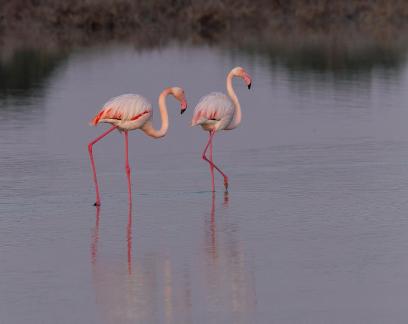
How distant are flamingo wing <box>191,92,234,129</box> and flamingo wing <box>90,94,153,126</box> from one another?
89 cm

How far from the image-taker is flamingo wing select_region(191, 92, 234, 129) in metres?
12.9

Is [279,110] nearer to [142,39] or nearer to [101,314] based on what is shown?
[101,314]

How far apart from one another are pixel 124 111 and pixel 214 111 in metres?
1.27

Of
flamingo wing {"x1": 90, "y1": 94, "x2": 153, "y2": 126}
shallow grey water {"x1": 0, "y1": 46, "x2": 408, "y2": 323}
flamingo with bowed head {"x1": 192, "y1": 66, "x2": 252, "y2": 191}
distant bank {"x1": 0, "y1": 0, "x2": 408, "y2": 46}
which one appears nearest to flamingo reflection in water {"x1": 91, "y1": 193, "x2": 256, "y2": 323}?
shallow grey water {"x1": 0, "y1": 46, "x2": 408, "y2": 323}

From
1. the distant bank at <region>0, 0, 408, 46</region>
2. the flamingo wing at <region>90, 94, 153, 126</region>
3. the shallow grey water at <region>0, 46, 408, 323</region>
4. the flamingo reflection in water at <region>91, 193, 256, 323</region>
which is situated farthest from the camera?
the distant bank at <region>0, 0, 408, 46</region>

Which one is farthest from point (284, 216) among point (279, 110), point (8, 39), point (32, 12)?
point (32, 12)

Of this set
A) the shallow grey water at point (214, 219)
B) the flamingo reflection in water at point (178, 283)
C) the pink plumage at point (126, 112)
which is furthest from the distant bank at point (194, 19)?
the flamingo reflection in water at point (178, 283)

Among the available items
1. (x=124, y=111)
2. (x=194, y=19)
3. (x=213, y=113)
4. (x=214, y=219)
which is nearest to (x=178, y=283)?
(x=214, y=219)

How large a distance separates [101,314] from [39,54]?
921 inches

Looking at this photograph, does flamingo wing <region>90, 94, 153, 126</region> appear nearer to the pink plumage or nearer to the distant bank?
the pink plumage

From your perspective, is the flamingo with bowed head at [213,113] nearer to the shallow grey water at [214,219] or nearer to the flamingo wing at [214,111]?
the flamingo wing at [214,111]

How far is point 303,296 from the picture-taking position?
7906mm

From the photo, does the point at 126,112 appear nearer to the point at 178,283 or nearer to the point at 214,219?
the point at 214,219

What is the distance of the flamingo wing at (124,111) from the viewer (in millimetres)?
12094
